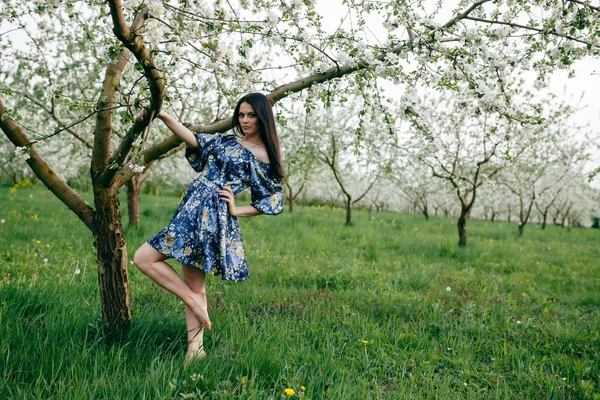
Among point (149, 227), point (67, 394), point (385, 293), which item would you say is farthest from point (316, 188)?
point (67, 394)

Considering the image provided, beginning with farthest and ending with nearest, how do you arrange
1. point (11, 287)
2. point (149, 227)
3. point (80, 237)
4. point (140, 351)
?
1. point (149, 227)
2. point (80, 237)
3. point (11, 287)
4. point (140, 351)

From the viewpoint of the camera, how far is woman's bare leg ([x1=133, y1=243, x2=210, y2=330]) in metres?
2.69

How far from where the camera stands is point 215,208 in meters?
2.80

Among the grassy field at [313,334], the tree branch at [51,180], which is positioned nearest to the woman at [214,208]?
the grassy field at [313,334]

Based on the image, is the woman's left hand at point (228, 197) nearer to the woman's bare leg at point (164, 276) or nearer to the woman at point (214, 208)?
the woman at point (214, 208)

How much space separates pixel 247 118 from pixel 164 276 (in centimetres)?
121

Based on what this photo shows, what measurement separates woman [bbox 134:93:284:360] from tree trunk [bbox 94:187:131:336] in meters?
0.32

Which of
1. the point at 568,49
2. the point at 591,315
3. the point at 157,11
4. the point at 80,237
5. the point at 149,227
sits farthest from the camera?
the point at 149,227

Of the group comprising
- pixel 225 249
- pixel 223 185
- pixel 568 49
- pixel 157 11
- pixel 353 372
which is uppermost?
pixel 568 49

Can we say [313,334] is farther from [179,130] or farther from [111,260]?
[179,130]

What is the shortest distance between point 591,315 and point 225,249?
14.0 feet

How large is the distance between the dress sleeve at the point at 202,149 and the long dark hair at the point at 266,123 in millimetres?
187

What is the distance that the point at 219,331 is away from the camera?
3293mm

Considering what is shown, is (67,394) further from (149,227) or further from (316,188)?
(316,188)
